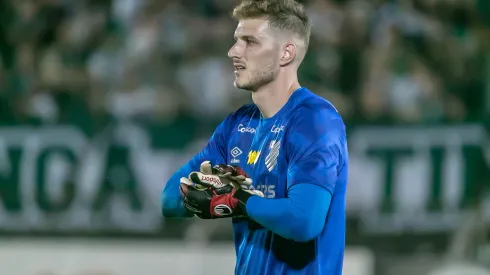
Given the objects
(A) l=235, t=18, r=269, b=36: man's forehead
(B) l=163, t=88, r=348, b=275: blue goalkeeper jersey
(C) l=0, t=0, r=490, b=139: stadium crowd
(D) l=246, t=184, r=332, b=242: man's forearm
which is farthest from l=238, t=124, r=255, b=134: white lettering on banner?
(C) l=0, t=0, r=490, b=139: stadium crowd

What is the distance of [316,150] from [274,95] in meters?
0.42

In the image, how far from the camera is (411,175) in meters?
6.73

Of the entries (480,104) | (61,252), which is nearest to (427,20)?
(480,104)

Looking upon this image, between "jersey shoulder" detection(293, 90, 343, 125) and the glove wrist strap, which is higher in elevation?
"jersey shoulder" detection(293, 90, 343, 125)

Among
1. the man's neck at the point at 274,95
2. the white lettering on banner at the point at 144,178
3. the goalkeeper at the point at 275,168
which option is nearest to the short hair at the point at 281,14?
the goalkeeper at the point at 275,168

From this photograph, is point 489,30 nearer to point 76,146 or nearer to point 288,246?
point 76,146

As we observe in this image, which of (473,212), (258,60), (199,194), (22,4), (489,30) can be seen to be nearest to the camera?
(199,194)

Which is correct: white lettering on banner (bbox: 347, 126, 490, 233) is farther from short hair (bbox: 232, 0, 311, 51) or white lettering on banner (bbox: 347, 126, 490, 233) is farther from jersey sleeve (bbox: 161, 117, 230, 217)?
short hair (bbox: 232, 0, 311, 51)

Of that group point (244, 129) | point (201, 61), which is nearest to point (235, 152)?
point (244, 129)

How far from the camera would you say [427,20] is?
7.71 metres

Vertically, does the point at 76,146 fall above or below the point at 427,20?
below

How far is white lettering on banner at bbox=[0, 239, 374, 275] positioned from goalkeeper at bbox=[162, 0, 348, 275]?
10.8 feet

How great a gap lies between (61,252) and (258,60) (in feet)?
13.7

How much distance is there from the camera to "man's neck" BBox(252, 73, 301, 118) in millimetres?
3311
